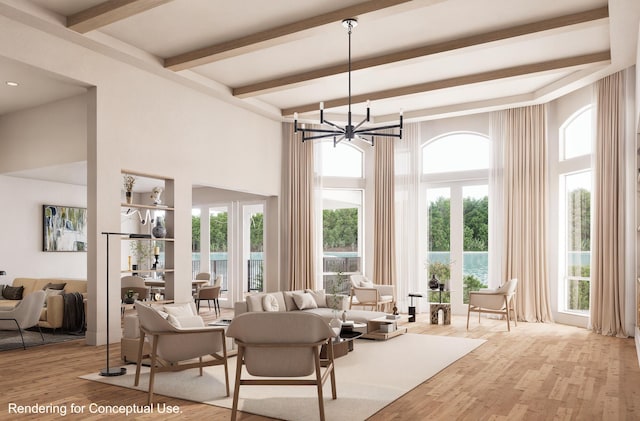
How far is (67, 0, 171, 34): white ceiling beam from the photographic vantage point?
5.42m

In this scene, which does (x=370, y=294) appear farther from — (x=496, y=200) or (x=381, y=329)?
(x=496, y=200)

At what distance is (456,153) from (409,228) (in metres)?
1.70

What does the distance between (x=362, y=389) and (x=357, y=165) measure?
6.99 metres

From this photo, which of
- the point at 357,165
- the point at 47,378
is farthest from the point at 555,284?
the point at 47,378

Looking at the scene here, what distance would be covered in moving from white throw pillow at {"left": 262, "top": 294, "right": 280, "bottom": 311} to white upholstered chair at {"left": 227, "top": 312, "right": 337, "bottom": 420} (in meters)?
3.18

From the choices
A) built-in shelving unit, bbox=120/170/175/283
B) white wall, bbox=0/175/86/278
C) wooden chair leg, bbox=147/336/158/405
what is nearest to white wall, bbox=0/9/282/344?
built-in shelving unit, bbox=120/170/175/283

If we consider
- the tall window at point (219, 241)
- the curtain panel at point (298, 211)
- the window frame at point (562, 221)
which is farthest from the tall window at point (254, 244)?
the window frame at point (562, 221)

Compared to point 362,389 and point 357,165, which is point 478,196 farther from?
point 362,389

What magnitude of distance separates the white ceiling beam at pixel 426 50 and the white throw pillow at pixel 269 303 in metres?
3.24

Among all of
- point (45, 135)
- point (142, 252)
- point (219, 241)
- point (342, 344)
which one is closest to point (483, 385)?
point (342, 344)

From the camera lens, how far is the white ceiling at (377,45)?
5.81 m

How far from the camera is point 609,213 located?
772 centimetres

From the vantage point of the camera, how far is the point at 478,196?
10.1m

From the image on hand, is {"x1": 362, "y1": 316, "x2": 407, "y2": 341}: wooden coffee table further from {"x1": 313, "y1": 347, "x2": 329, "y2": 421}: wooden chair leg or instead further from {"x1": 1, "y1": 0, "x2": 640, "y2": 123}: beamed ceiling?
{"x1": 1, "y1": 0, "x2": 640, "y2": 123}: beamed ceiling
